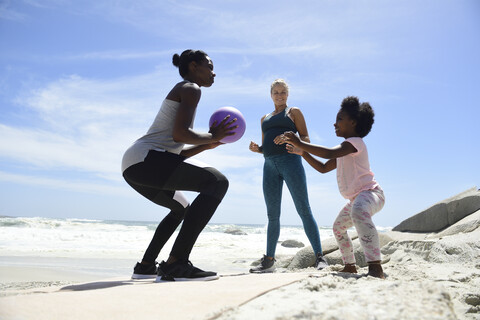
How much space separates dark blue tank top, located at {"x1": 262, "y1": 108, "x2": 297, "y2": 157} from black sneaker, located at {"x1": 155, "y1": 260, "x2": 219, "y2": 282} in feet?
6.87

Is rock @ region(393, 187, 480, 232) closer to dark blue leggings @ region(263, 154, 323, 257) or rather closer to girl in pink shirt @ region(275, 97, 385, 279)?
dark blue leggings @ region(263, 154, 323, 257)

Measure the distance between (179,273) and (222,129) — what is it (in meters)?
1.40

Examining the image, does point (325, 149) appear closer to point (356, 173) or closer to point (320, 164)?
point (356, 173)

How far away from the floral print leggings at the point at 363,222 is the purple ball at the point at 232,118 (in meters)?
1.34

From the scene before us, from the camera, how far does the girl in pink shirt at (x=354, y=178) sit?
3127 mm

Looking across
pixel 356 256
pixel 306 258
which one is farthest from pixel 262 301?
pixel 306 258

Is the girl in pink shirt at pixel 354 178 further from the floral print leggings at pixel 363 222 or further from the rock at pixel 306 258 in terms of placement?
the rock at pixel 306 258

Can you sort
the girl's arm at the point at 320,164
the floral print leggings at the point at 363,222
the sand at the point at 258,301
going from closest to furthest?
the sand at the point at 258,301, the floral print leggings at the point at 363,222, the girl's arm at the point at 320,164

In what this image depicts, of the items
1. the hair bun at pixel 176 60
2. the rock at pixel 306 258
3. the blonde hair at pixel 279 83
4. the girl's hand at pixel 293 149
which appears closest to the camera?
the girl's hand at pixel 293 149

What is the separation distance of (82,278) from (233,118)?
3324 millimetres

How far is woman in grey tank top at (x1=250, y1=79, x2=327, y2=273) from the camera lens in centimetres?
474

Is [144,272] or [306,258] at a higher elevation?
[144,272]

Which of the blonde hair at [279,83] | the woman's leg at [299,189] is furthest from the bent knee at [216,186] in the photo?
the blonde hair at [279,83]

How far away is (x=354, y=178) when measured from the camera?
3426 millimetres
